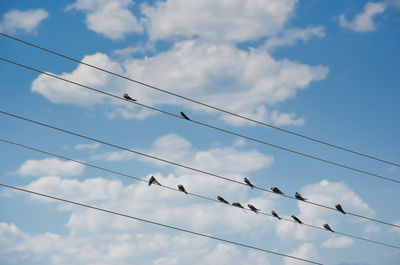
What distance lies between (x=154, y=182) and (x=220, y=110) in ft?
22.6

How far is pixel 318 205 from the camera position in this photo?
56.6 feet

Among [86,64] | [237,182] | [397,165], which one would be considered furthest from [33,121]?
[397,165]

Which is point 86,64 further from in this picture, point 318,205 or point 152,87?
point 318,205

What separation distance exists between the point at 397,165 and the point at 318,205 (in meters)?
4.82

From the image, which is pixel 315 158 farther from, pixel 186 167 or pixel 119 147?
pixel 119 147

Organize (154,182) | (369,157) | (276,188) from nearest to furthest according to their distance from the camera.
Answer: (369,157) < (154,182) < (276,188)

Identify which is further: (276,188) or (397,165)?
(276,188)

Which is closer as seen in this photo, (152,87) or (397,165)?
(152,87)

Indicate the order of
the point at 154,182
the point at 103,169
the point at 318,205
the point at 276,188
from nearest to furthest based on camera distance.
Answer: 1. the point at 103,169
2. the point at 318,205
3. the point at 154,182
4. the point at 276,188

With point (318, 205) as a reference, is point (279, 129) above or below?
above

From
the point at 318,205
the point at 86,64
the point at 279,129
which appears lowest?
the point at 318,205

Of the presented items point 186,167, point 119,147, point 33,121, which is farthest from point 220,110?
point 33,121

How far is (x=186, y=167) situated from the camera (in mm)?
15836

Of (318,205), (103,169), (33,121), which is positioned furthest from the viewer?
(318,205)
